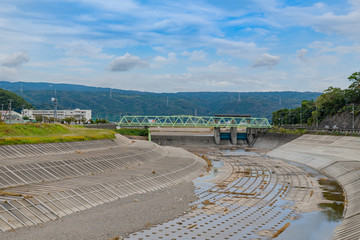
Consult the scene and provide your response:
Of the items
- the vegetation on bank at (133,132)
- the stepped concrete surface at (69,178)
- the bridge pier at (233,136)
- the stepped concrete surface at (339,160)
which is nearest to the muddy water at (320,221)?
the stepped concrete surface at (339,160)

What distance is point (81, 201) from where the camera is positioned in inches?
1519

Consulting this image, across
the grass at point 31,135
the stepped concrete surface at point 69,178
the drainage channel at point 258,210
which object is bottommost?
the drainage channel at point 258,210

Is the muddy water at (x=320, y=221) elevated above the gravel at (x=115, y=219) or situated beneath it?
situated beneath

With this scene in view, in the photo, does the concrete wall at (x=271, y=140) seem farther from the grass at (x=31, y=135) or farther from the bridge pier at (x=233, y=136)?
the grass at (x=31, y=135)

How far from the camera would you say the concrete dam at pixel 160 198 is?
1254 inches

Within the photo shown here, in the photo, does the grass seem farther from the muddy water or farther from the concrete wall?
the concrete wall

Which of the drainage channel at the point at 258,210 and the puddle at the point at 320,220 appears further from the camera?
the puddle at the point at 320,220

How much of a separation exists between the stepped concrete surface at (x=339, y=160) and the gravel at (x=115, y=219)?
53.5 feet

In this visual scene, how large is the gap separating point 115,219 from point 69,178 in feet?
53.3

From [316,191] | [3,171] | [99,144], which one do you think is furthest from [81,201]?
[99,144]

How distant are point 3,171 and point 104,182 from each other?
456 inches

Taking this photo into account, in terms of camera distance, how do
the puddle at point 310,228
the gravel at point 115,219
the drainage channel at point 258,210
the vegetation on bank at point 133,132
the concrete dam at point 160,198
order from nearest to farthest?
the gravel at point 115,219, the concrete dam at point 160,198, the puddle at point 310,228, the drainage channel at point 258,210, the vegetation on bank at point 133,132

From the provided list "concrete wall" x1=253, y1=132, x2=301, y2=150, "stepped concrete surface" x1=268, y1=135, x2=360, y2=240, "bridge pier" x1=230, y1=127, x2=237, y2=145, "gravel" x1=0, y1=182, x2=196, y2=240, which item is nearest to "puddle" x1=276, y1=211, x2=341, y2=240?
"stepped concrete surface" x1=268, y1=135, x2=360, y2=240

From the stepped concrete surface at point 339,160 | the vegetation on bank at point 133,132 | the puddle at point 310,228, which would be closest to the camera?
the puddle at point 310,228
